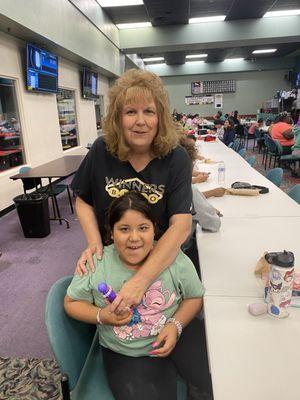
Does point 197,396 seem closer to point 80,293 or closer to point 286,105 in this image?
point 80,293

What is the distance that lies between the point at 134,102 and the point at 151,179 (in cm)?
29

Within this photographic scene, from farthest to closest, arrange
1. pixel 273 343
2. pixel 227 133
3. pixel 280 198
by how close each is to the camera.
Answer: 1. pixel 227 133
2. pixel 280 198
3. pixel 273 343

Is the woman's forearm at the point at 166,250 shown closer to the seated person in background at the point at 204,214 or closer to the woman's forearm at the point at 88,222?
the woman's forearm at the point at 88,222

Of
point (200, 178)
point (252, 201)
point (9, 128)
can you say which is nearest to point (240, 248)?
point (252, 201)

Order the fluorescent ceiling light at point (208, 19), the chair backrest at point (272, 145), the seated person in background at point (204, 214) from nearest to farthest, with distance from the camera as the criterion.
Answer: the seated person in background at point (204, 214) < the chair backrest at point (272, 145) < the fluorescent ceiling light at point (208, 19)

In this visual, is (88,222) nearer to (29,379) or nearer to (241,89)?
(29,379)

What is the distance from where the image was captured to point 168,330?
1.10m

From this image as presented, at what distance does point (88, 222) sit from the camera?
1326mm

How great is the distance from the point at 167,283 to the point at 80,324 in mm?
368

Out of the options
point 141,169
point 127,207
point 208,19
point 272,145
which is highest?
point 208,19

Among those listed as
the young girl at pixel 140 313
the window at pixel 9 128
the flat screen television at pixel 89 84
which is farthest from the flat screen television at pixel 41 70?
the young girl at pixel 140 313

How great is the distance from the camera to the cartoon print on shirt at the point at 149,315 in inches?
44.0

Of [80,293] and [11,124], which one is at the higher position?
[11,124]

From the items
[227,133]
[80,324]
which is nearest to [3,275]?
[80,324]
